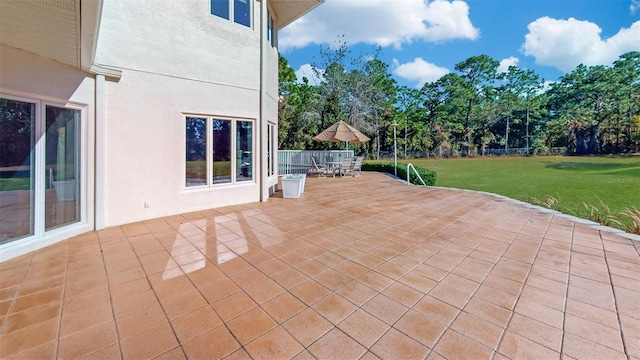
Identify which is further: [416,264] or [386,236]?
[386,236]

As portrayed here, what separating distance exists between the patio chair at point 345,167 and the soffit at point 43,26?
10.9 metres

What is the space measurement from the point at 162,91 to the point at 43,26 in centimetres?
276

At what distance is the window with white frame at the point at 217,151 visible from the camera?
6188 mm

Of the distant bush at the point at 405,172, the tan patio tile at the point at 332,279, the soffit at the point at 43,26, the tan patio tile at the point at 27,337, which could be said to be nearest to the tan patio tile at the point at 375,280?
the tan patio tile at the point at 332,279

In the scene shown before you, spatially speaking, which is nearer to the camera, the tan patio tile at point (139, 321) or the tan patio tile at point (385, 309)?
the tan patio tile at point (139, 321)

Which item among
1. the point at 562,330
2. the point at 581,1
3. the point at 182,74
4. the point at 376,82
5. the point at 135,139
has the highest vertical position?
the point at 376,82

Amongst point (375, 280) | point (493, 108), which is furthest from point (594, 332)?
point (493, 108)

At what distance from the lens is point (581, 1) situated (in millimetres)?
10188

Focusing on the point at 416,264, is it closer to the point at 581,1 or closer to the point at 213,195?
the point at 213,195

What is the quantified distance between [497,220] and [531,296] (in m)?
3.35

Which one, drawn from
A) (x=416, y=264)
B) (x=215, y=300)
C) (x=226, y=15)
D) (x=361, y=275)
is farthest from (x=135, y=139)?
(x=416, y=264)

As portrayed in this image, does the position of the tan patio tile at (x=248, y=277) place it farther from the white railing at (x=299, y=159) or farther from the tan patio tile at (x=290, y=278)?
the white railing at (x=299, y=159)

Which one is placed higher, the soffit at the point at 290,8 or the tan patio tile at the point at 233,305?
the soffit at the point at 290,8

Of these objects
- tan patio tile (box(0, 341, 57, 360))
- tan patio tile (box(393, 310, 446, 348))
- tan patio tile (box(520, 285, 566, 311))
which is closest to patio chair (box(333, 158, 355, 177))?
tan patio tile (box(520, 285, 566, 311))
